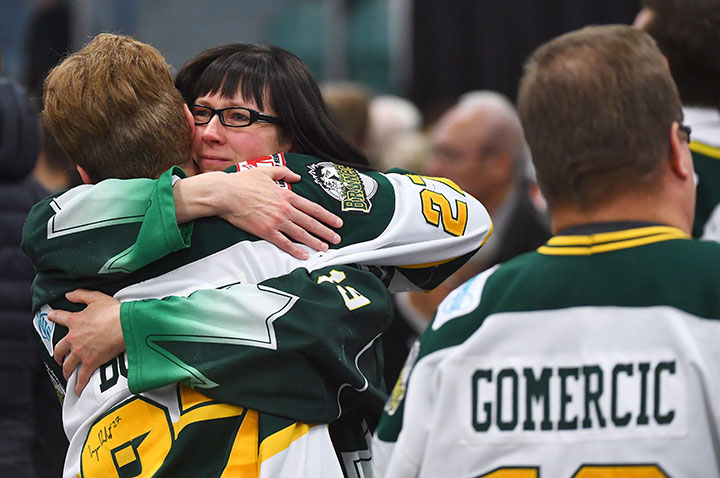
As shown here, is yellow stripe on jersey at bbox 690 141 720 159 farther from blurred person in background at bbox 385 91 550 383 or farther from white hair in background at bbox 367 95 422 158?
white hair in background at bbox 367 95 422 158

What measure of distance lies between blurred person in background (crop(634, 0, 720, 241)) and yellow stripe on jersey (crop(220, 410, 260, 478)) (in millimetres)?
1505

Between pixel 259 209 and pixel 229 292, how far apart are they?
0.20 meters

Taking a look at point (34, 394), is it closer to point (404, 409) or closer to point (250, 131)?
point (250, 131)

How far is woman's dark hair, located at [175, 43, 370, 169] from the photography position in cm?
237

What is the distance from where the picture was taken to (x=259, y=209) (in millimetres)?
2168

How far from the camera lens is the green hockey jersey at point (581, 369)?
159 cm

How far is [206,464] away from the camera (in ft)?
6.83

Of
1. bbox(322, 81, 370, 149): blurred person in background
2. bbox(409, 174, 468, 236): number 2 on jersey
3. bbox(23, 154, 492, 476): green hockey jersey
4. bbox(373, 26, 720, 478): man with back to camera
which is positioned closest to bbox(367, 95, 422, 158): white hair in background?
bbox(322, 81, 370, 149): blurred person in background

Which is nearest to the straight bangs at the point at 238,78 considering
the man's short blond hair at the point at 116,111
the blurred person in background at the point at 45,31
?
the man's short blond hair at the point at 116,111

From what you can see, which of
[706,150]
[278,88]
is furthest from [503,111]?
[278,88]

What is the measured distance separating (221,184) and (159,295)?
0.28 m

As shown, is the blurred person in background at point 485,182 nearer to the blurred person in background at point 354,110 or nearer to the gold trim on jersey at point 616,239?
the blurred person in background at point 354,110

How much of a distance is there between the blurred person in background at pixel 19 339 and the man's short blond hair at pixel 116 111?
0.68 m

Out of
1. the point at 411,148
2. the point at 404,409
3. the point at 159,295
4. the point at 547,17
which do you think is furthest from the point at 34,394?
the point at 547,17
